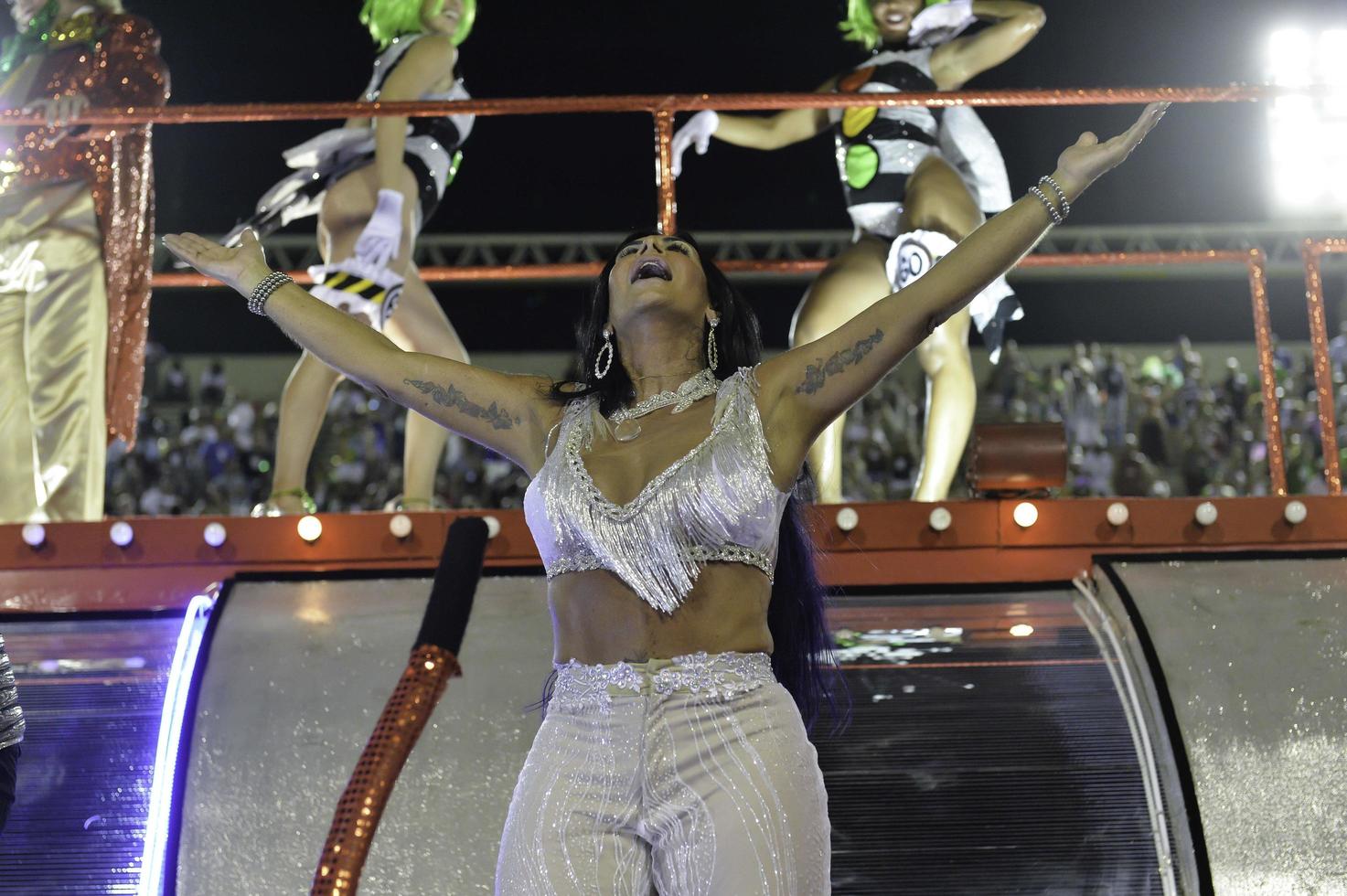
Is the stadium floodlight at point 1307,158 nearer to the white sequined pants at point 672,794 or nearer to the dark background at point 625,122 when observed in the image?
the dark background at point 625,122

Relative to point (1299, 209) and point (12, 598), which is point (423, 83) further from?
point (1299, 209)

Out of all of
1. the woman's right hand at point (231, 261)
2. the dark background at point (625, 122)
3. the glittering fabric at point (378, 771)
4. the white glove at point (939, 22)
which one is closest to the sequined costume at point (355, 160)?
the white glove at point (939, 22)

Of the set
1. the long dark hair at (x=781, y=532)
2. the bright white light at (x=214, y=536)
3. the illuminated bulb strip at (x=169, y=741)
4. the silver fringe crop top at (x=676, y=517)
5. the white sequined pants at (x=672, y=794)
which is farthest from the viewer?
the bright white light at (x=214, y=536)

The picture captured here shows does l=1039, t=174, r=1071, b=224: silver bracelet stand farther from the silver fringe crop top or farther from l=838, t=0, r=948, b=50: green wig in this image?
l=838, t=0, r=948, b=50: green wig

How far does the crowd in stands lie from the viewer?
10.5 metres

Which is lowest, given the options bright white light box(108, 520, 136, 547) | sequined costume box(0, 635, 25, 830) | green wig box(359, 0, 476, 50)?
sequined costume box(0, 635, 25, 830)

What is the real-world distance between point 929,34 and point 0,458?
2.99m

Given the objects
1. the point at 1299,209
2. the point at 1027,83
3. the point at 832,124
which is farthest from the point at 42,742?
the point at 1299,209

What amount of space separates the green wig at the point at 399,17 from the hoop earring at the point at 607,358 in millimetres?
2535

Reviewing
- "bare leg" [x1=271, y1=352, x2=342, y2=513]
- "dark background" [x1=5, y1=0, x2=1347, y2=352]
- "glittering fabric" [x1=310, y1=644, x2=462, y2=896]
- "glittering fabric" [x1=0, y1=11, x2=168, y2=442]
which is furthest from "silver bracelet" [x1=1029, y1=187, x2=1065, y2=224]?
"dark background" [x1=5, y1=0, x2=1347, y2=352]

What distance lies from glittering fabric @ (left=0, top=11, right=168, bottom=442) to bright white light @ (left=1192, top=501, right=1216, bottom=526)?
2762 mm

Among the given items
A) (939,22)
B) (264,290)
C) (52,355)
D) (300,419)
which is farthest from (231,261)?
(939,22)

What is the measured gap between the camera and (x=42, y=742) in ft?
9.20

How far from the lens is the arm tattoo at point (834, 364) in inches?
74.4
